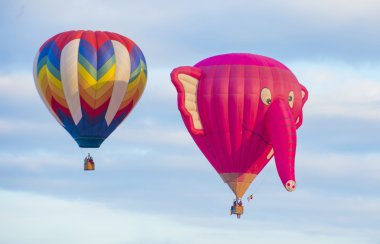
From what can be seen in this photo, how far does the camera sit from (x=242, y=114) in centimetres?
7856

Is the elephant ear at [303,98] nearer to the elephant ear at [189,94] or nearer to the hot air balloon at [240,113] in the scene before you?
the hot air balloon at [240,113]

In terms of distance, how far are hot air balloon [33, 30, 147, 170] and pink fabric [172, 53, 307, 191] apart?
3.04m

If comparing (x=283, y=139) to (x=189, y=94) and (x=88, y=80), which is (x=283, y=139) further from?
(x=88, y=80)

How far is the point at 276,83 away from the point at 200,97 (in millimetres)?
3948

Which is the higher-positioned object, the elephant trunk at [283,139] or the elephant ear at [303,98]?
the elephant ear at [303,98]

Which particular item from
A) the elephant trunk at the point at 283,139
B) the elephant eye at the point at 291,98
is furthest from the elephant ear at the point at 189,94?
the elephant eye at the point at 291,98

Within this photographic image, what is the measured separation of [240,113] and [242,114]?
0.43 feet

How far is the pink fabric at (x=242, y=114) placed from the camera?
257 feet

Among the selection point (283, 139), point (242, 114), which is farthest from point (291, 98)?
point (242, 114)

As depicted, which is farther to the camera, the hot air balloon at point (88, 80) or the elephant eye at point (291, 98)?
the hot air balloon at point (88, 80)

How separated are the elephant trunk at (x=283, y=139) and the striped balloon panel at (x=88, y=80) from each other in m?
8.04

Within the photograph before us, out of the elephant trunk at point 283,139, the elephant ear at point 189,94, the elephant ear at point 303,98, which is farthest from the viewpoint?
the elephant ear at point 303,98

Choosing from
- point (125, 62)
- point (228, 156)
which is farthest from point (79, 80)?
point (228, 156)

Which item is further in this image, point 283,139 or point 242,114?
point 242,114
